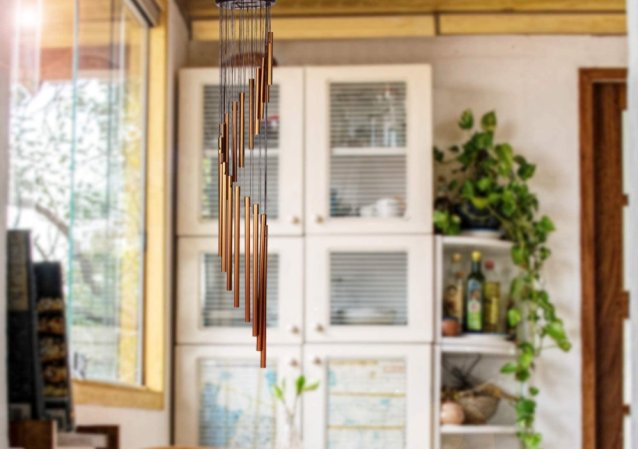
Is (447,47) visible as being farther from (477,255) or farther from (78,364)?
(78,364)

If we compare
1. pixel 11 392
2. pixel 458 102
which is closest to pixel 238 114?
pixel 11 392

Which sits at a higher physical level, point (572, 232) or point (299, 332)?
point (572, 232)

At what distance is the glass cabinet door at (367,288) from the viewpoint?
448 centimetres

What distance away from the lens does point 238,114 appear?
206cm

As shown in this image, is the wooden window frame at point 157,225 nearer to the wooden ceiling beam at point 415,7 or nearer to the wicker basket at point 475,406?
the wooden ceiling beam at point 415,7

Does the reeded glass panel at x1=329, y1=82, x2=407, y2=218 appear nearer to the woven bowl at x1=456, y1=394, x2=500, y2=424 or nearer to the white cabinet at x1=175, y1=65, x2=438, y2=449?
the white cabinet at x1=175, y1=65, x2=438, y2=449

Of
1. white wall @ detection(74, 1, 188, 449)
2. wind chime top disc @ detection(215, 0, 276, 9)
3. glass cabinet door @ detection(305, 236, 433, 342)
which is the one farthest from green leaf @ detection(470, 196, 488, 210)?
wind chime top disc @ detection(215, 0, 276, 9)

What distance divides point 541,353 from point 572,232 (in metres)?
0.50

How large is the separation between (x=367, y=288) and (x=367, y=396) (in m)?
0.40

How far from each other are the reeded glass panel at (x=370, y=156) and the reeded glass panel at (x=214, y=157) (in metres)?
0.21

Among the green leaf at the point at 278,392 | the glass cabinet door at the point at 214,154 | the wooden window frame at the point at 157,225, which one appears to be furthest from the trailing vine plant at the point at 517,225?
the wooden window frame at the point at 157,225

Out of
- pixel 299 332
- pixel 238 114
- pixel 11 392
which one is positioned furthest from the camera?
pixel 299 332

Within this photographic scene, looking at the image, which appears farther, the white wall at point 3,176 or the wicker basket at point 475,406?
the wicker basket at point 475,406

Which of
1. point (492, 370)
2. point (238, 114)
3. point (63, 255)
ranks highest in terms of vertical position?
point (238, 114)
